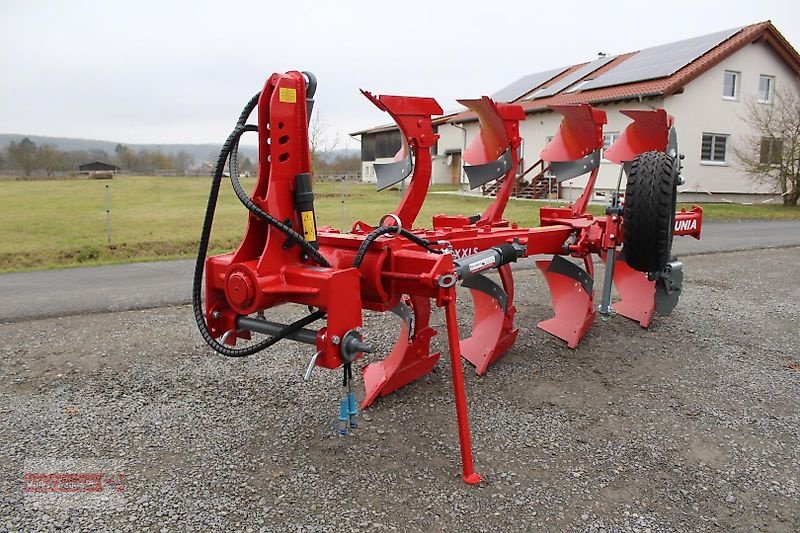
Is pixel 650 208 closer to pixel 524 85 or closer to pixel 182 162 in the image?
pixel 524 85

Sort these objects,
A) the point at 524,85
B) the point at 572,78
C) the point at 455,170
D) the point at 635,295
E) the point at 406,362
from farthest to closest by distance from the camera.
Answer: the point at 455,170 → the point at 524,85 → the point at 572,78 → the point at 635,295 → the point at 406,362

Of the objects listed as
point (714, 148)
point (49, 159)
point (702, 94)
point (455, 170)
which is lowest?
point (455, 170)

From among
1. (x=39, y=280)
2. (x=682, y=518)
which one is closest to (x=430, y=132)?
(x=682, y=518)

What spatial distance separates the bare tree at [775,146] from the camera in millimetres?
21062

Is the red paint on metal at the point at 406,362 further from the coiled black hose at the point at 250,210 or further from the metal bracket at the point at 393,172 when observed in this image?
the coiled black hose at the point at 250,210

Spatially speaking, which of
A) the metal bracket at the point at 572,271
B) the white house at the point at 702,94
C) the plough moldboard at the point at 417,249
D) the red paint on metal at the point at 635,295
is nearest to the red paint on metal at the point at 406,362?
the plough moldboard at the point at 417,249

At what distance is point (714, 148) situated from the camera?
2247 centimetres

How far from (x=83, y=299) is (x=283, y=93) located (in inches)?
215

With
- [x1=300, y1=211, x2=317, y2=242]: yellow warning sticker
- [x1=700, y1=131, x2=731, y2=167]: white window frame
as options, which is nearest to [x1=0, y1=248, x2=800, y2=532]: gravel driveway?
[x1=300, y1=211, x2=317, y2=242]: yellow warning sticker

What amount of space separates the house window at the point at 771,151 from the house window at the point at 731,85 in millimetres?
1916

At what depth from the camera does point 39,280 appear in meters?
8.64

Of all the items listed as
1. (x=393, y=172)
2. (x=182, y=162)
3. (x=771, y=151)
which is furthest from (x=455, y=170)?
(x=182, y=162)

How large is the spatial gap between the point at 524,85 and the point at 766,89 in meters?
9.99

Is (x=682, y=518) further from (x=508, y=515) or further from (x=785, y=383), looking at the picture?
(x=785, y=383)
